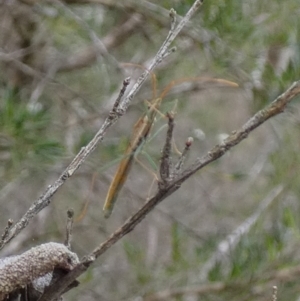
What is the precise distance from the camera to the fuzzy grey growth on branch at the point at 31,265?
37 cm

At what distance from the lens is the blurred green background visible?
95 centimetres

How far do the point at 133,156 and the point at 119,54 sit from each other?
1.08m

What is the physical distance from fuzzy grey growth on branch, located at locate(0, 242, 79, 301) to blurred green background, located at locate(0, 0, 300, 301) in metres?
0.22

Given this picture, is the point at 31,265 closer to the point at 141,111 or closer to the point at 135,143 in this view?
the point at 135,143

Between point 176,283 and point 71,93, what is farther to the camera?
point 71,93

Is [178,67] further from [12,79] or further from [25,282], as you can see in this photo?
[25,282]

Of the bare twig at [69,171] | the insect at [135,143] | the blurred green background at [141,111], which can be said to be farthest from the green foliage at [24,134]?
the bare twig at [69,171]

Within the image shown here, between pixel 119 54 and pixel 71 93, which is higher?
pixel 119 54

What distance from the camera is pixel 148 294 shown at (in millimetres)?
1167

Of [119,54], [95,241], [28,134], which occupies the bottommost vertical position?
[28,134]

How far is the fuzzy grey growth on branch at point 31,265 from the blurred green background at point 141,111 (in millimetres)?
222

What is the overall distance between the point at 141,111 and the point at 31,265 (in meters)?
1.04

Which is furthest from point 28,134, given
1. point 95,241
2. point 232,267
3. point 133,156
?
point 95,241

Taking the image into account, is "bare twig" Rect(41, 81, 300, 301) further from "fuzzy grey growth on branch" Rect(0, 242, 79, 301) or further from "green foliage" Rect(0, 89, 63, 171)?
"green foliage" Rect(0, 89, 63, 171)
